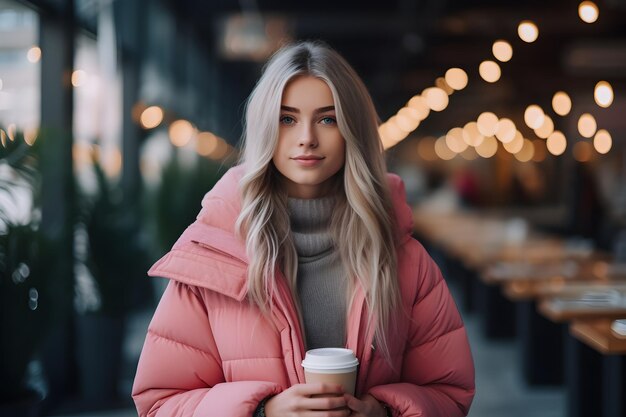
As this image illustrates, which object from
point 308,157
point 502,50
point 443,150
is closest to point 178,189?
point 502,50

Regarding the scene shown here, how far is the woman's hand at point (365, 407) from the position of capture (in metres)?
1.60

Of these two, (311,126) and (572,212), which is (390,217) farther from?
(572,212)

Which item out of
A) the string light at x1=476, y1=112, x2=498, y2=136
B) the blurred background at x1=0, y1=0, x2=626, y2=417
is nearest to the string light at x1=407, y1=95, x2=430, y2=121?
the blurred background at x1=0, y1=0, x2=626, y2=417

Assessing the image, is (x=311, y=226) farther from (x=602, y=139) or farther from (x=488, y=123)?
(x=488, y=123)

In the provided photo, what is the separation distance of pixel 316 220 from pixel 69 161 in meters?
3.71

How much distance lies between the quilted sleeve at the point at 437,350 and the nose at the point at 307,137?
351mm

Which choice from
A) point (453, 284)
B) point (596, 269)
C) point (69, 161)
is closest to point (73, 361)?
point (69, 161)

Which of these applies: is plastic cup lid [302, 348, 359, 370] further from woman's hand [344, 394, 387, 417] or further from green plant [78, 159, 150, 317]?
green plant [78, 159, 150, 317]

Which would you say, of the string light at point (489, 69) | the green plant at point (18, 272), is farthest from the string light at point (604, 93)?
the green plant at point (18, 272)

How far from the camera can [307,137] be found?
5.60ft

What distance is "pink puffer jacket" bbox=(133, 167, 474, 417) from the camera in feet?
5.52

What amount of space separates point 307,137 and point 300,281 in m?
0.31

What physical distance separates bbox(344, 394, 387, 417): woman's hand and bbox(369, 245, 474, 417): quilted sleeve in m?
0.16

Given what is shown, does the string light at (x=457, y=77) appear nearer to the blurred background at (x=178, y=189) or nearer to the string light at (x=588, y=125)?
the blurred background at (x=178, y=189)
